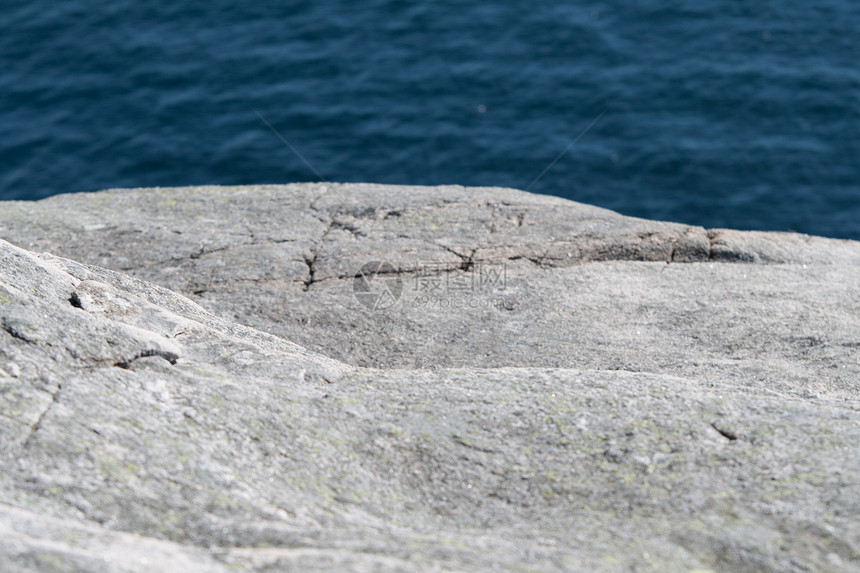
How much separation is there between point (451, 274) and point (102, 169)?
12.3 m

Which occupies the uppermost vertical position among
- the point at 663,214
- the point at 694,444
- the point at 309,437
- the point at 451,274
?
the point at 309,437

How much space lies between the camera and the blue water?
614 inches

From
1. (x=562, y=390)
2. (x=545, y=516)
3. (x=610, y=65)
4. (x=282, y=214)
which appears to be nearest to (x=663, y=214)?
(x=610, y=65)

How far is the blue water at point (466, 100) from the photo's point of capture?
51.1 feet

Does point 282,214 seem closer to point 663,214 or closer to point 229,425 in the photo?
point 229,425

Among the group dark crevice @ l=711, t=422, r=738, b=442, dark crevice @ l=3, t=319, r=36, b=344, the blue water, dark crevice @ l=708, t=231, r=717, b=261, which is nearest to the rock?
dark crevice @ l=708, t=231, r=717, b=261

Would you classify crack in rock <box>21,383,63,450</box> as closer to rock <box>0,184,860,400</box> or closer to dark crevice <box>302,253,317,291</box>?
rock <box>0,184,860,400</box>

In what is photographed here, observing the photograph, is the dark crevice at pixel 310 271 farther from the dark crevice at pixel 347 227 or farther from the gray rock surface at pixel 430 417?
the dark crevice at pixel 347 227

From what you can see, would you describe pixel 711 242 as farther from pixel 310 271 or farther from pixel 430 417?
pixel 430 417

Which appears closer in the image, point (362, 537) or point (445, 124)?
point (362, 537)

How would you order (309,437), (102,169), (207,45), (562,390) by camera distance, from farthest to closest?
(207,45) → (102,169) → (562,390) → (309,437)

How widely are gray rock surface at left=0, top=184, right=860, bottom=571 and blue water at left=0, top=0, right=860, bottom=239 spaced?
9.60 m

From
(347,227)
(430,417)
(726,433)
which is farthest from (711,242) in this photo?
(430,417)

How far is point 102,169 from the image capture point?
1616 centimetres
